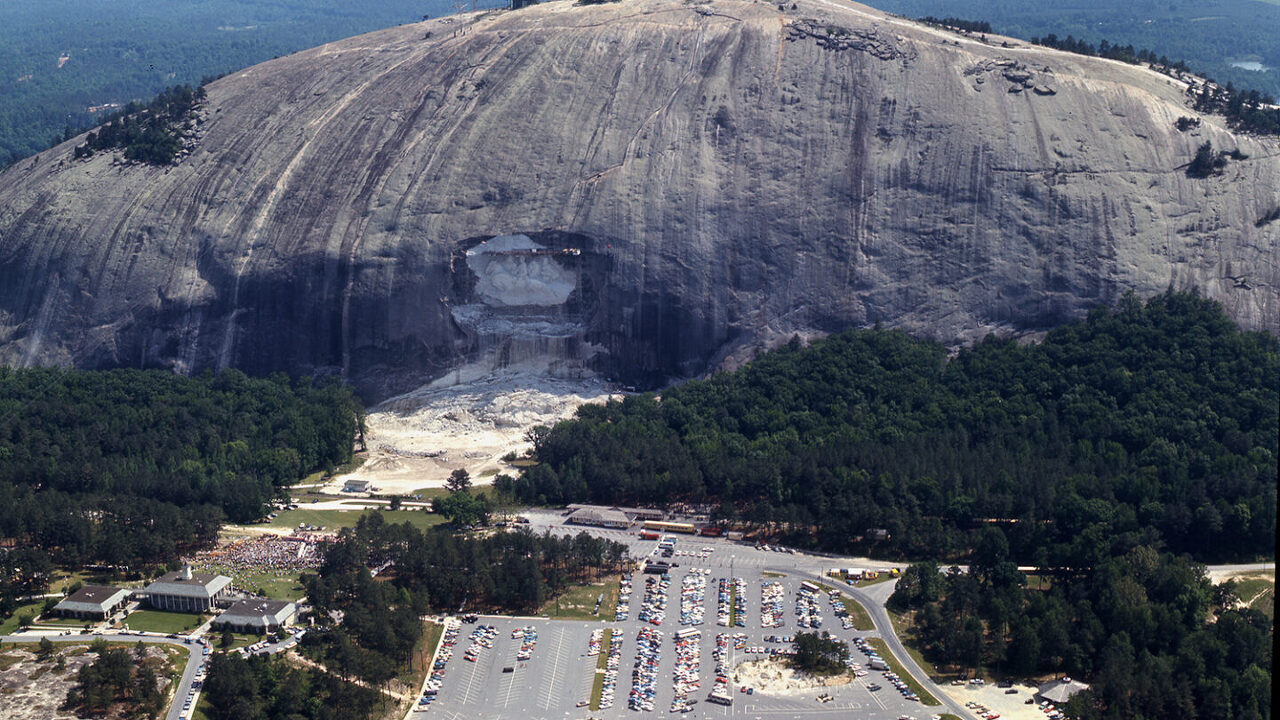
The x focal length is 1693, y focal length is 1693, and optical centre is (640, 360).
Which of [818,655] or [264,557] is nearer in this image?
[818,655]

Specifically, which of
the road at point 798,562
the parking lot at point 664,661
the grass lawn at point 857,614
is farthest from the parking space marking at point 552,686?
the grass lawn at point 857,614

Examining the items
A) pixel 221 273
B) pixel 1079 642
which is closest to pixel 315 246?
pixel 221 273

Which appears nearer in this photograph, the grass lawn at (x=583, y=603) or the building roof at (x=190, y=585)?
the building roof at (x=190, y=585)

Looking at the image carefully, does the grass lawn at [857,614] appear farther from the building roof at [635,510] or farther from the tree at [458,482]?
the tree at [458,482]

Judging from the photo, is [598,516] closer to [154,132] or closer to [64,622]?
[64,622]

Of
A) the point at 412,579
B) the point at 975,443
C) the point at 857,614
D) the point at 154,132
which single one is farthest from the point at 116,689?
the point at 154,132

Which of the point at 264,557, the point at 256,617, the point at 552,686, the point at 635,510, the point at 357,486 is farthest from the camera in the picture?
the point at 357,486

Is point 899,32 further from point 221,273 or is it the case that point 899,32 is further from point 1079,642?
point 1079,642
